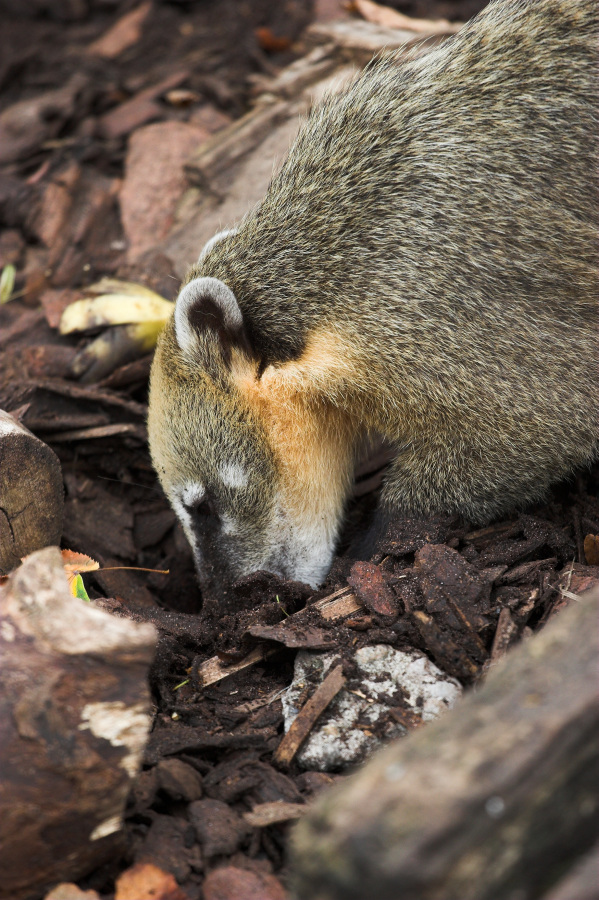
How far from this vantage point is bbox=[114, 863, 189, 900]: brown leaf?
2545 millimetres

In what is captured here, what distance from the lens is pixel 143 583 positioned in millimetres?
5027

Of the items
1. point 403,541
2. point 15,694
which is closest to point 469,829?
point 15,694

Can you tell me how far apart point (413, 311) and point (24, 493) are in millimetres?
2275

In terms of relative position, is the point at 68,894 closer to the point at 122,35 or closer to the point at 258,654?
the point at 258,654


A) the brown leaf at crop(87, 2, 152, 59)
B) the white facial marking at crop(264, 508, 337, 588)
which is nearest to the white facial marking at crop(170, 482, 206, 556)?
the white facial marking at crop(264, 508, 337, 588)

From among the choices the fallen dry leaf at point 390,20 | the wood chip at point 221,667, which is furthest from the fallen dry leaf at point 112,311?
the fallen dry leaf at point 390,20

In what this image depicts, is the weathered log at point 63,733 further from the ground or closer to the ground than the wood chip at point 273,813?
further from the ground

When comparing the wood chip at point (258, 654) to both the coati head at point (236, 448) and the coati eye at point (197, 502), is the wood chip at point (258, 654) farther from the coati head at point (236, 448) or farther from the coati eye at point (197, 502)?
the coati eye at point (197, 502)

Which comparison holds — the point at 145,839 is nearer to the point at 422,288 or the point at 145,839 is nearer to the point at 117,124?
the point at 422,288

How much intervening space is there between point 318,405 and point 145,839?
2.46 meters

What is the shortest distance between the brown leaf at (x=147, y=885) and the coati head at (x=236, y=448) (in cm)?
199

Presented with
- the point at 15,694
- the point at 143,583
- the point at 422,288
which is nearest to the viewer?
the point at 15,694

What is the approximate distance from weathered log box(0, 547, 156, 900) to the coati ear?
2114mm

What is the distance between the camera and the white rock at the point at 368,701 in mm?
3150
